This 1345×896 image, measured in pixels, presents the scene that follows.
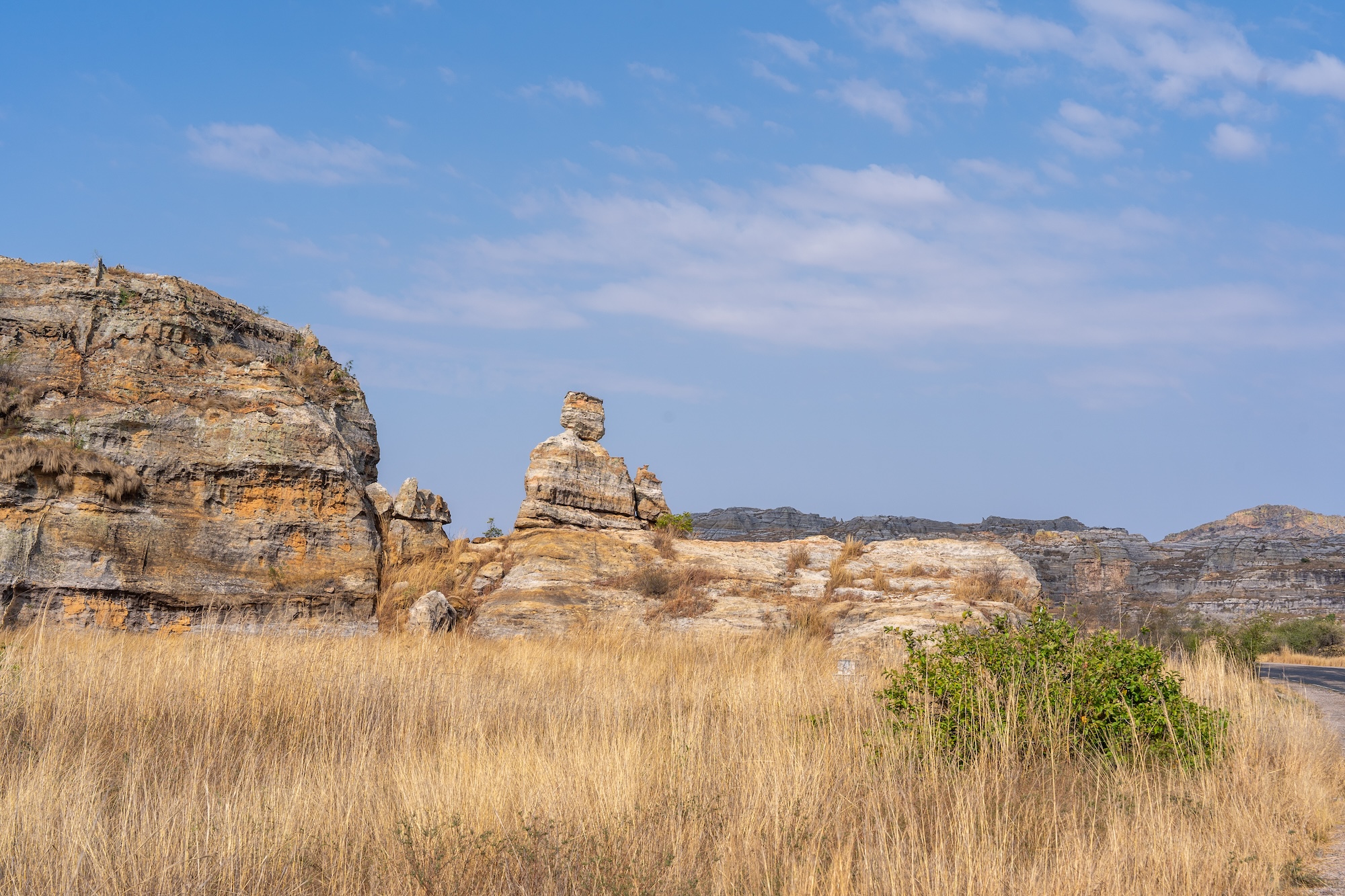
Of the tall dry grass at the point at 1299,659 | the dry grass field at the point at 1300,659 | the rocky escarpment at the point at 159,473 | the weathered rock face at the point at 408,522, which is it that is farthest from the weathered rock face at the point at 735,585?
the dry grass field at the point at 1300,659

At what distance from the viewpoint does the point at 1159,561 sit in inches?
2320

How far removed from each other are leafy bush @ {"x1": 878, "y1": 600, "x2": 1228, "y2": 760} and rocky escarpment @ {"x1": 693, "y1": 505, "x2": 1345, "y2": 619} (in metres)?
30.2

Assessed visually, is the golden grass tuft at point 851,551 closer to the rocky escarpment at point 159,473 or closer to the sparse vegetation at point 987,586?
the sparse vegetation at point 987,586

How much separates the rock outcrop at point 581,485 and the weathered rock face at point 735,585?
0.48m

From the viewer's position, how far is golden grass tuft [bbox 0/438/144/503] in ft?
52.4

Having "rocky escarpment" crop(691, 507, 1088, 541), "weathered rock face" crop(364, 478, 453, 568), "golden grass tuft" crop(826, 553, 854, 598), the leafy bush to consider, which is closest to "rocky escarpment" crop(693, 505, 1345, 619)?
"rocky escarpment" crop(691, 507, 1088, 541)

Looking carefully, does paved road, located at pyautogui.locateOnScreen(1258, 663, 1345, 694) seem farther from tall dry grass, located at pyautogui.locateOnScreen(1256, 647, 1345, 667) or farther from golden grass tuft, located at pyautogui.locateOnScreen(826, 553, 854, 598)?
golden grass tuft, located at pyautogui.locateOnScreen(826, 553, 854, 598)

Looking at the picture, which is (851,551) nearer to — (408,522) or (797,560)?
(797,560)

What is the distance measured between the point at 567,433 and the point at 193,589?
8.71 m

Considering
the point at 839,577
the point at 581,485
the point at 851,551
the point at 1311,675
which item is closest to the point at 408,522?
the point at 581,485

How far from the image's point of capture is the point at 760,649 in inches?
579

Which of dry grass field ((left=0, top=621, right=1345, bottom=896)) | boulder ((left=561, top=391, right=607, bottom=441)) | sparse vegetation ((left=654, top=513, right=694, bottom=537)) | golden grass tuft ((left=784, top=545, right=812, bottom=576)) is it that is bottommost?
dry grass field ((left=0, top=621, right=1345, bottom=896))

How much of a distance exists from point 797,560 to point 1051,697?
1192 centimetres

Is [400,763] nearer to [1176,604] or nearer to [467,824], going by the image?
[467,824]
